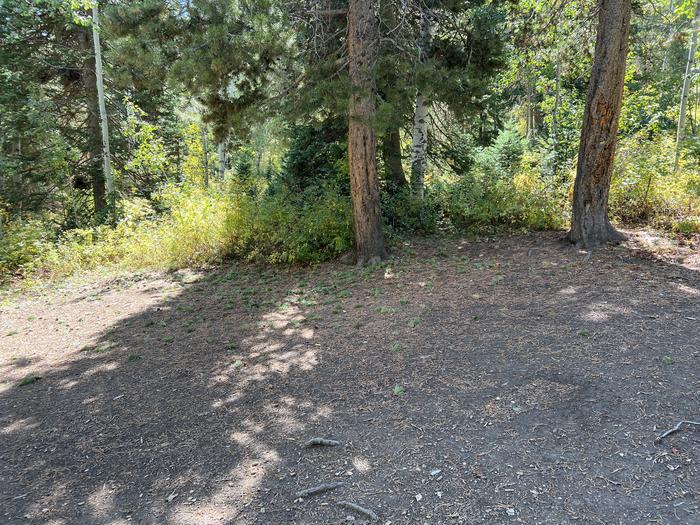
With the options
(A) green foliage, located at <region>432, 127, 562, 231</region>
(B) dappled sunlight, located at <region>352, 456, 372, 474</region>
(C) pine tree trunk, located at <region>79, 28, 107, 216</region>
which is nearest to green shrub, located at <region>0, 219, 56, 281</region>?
(C) pine tree trunk, located at <region>79, 28, 107, 216</region>

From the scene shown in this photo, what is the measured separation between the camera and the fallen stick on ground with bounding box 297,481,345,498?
236 centimetres

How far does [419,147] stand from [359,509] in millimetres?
7688

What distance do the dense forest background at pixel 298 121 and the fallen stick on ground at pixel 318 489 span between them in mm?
4366

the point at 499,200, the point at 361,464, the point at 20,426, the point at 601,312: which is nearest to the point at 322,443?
the point at 361,464

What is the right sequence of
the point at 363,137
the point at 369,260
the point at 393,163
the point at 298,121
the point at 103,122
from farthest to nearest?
the point at 103,122 < the point at 393,163 < the point at 298,121 < the point at 369,260 < the point at 363,137

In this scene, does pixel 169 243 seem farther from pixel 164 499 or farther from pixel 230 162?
pixel 230 162

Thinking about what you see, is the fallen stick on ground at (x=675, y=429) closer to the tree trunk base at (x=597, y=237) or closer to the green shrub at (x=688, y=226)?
the tree trunk base at (x=597, y=237)

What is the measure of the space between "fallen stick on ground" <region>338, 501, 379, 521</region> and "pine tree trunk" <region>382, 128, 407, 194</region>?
7.25 meters

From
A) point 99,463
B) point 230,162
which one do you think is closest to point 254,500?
point 99,463

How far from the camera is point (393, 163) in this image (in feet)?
30.3

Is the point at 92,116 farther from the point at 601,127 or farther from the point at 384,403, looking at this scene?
the point at 384,403

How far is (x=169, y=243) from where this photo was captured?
27.9ft

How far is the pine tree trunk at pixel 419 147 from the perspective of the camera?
28.9 feet

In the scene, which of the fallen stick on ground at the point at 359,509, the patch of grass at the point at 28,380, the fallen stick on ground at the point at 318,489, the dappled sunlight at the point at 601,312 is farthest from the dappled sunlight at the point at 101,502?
the dappled sunlight at the point at 601,312
